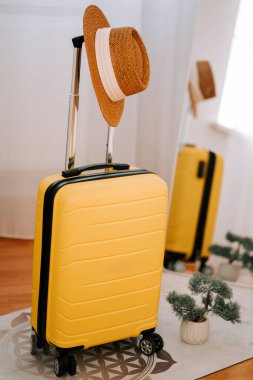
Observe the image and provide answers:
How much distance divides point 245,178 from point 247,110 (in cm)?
37

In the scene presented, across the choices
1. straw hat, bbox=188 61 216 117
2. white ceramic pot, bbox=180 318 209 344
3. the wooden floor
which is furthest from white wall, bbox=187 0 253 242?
white ceramic pot, bbox=180 318 209 344

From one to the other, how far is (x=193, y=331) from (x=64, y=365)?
1.32 ft

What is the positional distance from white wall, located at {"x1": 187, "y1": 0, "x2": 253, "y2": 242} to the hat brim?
1615 millimetres

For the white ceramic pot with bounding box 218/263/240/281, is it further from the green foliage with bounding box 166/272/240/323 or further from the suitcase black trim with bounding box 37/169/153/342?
the suitcase black trim with bounding box 37/169/153/342

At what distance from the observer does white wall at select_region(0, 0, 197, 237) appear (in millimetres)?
2082

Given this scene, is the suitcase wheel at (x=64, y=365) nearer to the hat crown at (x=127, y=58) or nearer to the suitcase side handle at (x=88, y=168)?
the suitcase side handle at (x=88, y=168)

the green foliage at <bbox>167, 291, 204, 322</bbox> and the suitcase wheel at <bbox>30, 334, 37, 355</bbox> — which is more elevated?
the green foliage at <bbox>167, 291, 204, 322</bbox>

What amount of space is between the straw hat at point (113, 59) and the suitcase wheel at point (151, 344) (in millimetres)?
613

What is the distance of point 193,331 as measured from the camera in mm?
1573

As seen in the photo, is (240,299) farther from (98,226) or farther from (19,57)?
(19,57)

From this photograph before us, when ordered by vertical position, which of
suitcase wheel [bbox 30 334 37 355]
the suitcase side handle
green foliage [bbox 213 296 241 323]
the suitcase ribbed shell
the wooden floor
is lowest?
the wooden floor

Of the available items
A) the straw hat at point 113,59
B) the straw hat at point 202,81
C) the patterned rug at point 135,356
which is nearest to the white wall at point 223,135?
the straw hat at point 202,81

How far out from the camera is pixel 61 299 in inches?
52.9

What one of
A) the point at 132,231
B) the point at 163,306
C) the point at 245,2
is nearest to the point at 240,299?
the point at 163,306
